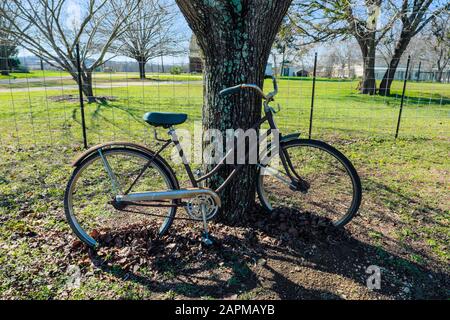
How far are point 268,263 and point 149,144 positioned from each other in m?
3.92

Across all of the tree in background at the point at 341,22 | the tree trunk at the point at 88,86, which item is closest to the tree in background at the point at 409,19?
the tree in background at the point at 341,22

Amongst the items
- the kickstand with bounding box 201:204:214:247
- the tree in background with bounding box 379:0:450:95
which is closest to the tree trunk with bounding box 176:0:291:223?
the kickstand with bounding box 201:204:214:247

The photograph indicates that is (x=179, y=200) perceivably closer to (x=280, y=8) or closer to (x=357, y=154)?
(x=280, y=8)

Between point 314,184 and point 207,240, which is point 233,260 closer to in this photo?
point 207,240

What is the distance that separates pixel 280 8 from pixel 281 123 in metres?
5.49

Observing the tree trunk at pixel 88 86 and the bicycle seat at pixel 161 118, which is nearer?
the bicycle seat at pixel 161 118

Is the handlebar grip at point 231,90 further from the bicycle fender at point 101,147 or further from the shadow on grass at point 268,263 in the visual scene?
the shadow on grass at point 268,263

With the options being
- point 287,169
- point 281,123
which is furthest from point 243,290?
point 281,123

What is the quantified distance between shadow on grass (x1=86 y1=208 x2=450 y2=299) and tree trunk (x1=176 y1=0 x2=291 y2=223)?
424 millimetres

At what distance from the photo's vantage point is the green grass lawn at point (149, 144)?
7.69 feet

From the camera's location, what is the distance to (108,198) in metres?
3.57

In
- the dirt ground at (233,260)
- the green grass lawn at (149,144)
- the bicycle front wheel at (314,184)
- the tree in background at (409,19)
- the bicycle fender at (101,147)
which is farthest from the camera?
the tree in background at (409,19)

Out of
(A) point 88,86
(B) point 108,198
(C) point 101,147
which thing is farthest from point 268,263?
(A) point 88,86

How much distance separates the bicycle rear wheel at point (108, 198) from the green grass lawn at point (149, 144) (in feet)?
0.68
